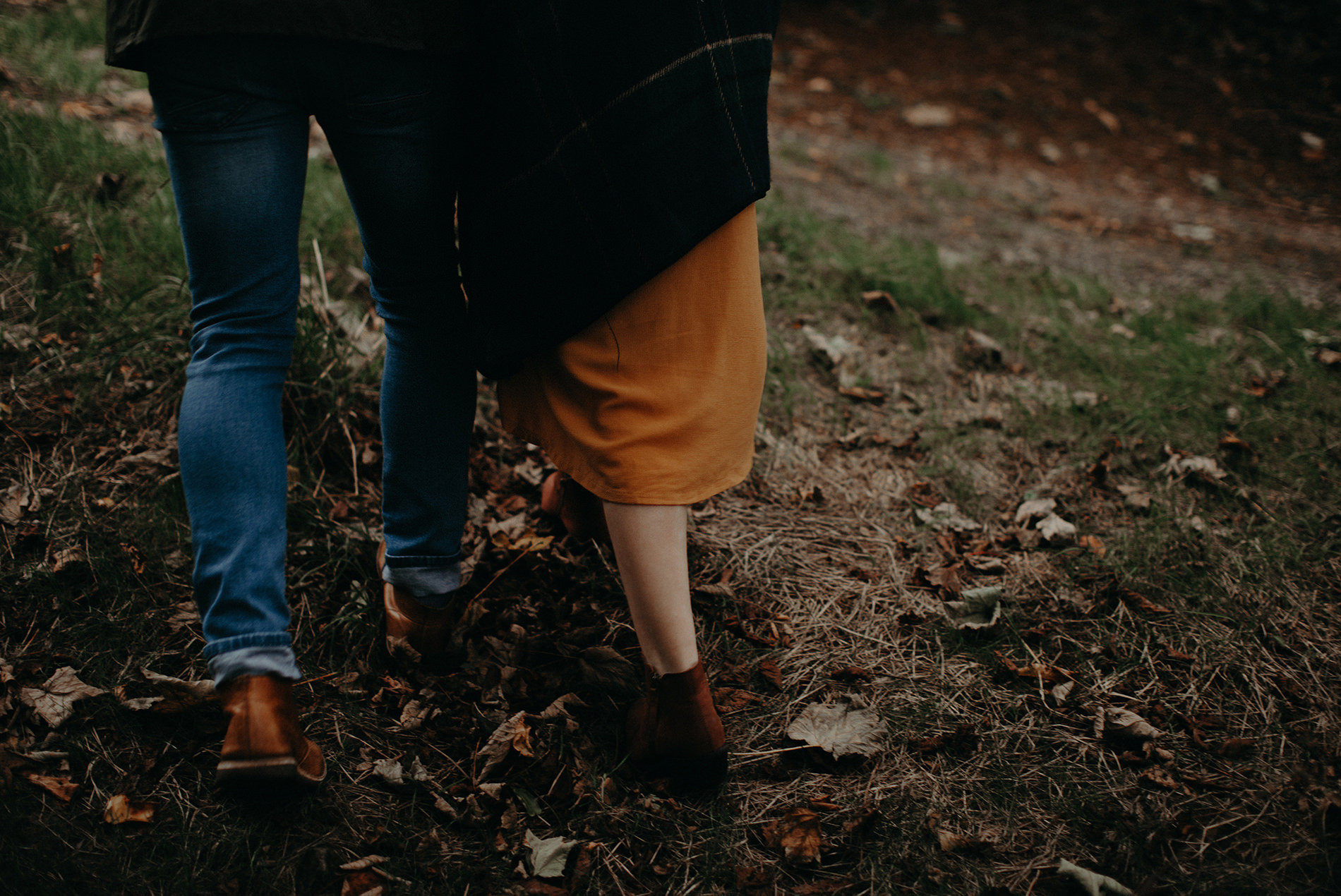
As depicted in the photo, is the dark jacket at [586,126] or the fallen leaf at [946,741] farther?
the fallen leaf at [946,741]

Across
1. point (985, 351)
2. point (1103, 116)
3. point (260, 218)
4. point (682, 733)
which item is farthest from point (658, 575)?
point (1103, 116)

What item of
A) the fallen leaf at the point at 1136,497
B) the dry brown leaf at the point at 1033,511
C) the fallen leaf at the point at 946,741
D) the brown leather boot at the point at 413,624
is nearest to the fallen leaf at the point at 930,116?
the fallen leaf at the point at 1136,497

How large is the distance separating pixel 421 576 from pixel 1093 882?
1316mm

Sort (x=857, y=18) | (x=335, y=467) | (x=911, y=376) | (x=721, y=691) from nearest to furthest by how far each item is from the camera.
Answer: (x=721, y=691), (x=335, y=467), (x=911, y=376), (x=857, y=18)

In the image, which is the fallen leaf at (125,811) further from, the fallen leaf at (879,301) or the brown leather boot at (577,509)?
the fallen leaf at (879,301)

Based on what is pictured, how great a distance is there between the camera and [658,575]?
1303 mm

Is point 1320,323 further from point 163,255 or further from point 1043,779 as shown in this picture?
point 163,255

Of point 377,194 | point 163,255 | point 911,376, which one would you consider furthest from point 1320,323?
point 163,255

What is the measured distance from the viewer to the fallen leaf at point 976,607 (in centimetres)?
181

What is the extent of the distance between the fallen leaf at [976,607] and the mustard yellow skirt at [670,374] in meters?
→ 0.86

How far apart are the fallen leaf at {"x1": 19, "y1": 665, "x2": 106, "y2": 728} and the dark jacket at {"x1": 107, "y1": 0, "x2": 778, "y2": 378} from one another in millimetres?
1015

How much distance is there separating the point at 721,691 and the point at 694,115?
3.70ft

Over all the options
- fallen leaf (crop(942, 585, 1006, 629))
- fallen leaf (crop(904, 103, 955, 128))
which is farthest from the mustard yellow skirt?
fallen leaf (crop(904, 103, 955, 128))

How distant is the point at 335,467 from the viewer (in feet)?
6.60
